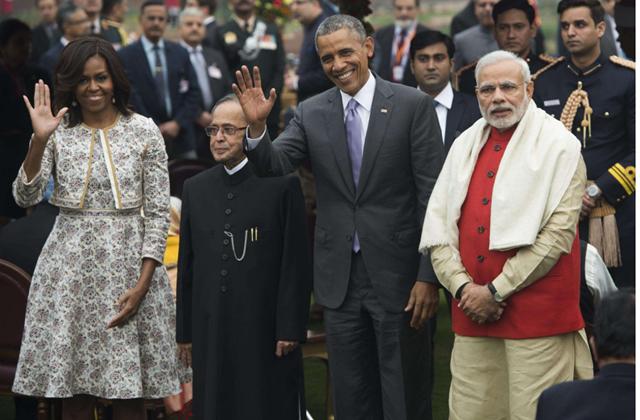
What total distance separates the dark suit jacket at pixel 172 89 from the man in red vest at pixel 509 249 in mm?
5789

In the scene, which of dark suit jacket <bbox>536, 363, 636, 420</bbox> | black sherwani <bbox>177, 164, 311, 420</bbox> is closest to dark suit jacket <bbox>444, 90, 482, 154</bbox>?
black sherwani <bbox>177, 164, 311, 420</bbox>

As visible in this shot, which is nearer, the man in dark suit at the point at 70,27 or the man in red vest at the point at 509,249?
the man in red vest at the point at 509,249

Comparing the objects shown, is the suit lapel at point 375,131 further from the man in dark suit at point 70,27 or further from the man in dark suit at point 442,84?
the man in dark suit at point 70,27

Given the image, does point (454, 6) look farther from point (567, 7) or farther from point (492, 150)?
point (492, 150)

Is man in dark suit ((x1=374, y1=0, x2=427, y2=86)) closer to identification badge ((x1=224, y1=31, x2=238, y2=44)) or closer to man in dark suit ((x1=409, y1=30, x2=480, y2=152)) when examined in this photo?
identification badge ((x1=224, y1=31, x2=238, y2=44))

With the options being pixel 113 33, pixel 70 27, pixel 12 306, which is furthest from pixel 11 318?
pixel 113 33

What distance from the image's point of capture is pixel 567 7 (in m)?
7.33

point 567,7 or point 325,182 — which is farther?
point 567,7

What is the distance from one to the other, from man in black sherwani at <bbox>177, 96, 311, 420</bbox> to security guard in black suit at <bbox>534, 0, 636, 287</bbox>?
1.57m

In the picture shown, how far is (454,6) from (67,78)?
544 inches

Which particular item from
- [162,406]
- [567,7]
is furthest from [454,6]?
[162,406]

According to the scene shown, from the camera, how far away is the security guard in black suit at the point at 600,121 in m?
6.84

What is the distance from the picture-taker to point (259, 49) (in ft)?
43.0

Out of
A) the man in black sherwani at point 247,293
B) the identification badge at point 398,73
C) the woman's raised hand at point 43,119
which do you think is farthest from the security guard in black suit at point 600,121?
the identification badge at point 398,73
